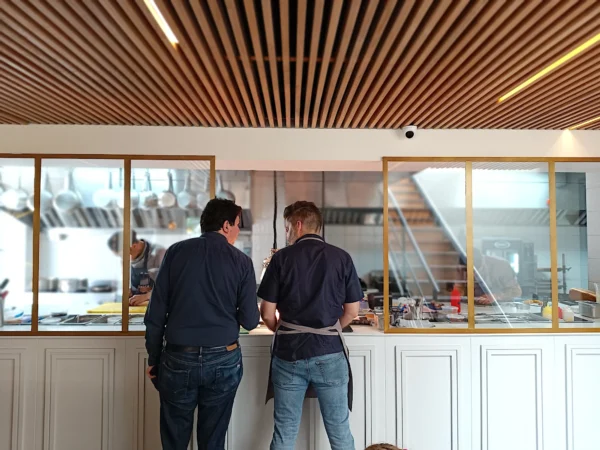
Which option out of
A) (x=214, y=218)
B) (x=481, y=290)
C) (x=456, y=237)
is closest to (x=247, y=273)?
(x=214, y=218)

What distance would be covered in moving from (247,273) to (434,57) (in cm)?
132

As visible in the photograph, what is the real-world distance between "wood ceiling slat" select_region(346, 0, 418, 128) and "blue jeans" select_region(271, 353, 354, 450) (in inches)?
53.4

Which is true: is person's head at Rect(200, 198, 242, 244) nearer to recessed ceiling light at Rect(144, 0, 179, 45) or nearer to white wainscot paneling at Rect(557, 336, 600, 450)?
recessed ceiling light at Rect(144, 0, 179, 45)

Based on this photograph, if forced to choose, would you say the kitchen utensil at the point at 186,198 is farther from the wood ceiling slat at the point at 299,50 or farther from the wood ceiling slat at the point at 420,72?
the wood ceiling slat at the point at 420,72

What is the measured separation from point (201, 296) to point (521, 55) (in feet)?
5.81

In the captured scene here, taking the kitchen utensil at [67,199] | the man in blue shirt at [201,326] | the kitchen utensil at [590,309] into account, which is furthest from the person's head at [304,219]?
the kitchen utensil at [67,199]

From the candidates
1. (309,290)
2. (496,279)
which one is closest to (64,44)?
(309,290)

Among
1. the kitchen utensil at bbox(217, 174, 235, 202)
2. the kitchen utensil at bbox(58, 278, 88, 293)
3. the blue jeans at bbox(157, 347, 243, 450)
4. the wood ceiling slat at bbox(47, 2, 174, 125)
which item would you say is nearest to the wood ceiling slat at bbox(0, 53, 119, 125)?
the wood ceiling slat at bbox(47, 2, 174, 125)

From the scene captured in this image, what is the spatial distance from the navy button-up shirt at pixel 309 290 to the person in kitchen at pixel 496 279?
4.85 ft

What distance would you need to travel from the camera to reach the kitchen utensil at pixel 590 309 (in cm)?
310

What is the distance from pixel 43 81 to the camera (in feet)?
6.97

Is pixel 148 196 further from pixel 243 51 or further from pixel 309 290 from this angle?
pixel 243 51

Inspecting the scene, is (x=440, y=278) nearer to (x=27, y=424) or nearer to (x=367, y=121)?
(x=367, y=121)

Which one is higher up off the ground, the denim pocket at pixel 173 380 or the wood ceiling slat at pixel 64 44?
the wood ceiling slat at pixel 64 44
